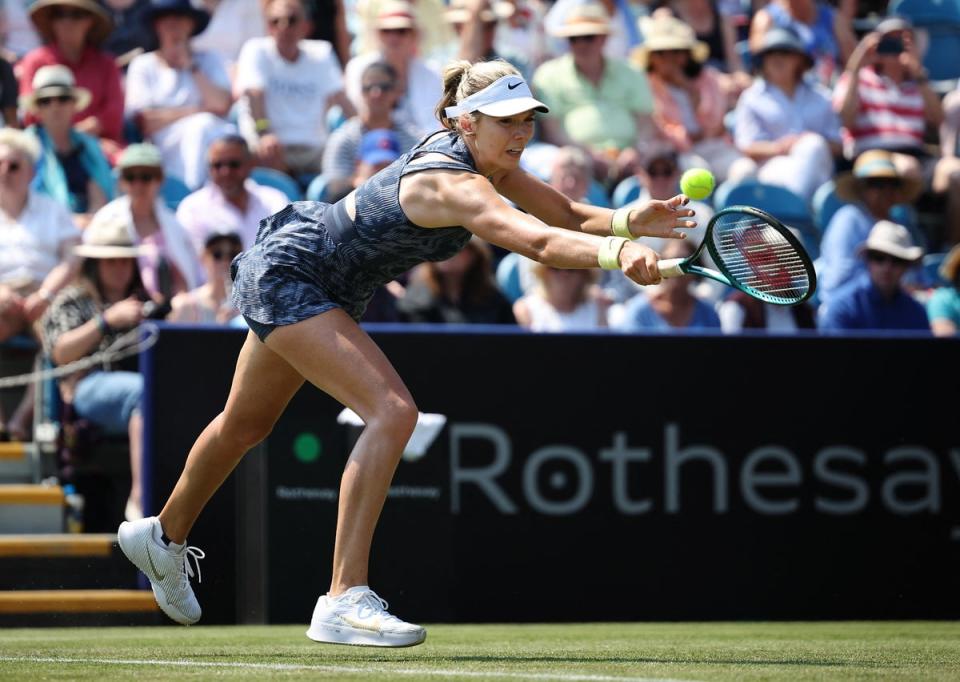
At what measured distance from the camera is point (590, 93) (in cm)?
1166

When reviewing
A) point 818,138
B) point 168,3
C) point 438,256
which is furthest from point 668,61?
point 438,256

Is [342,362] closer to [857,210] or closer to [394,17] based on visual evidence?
[857,210]

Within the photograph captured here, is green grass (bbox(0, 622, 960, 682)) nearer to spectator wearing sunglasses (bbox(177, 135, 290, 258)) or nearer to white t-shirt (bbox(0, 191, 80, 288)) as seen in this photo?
white t-shirt (bbox(0, 191, 80, 288))

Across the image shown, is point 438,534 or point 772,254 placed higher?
point 772,254

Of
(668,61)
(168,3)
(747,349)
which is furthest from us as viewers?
(668,61)

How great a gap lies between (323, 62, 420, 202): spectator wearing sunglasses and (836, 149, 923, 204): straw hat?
2979mm

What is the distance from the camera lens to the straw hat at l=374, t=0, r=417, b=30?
11.5 m

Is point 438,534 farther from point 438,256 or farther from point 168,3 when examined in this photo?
point 168,3

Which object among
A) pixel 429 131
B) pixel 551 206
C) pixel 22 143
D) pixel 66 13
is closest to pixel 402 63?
pixel 429 131

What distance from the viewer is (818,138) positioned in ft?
38.4

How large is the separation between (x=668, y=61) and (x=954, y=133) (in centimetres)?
236

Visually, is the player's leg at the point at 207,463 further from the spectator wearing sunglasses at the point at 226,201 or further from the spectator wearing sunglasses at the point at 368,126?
the spectator wearing sunglasses at the point at 368,126

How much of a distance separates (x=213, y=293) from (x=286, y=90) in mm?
2646

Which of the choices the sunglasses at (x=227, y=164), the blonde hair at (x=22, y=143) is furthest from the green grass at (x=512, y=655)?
the sunglasses at (x=227, y=164)
